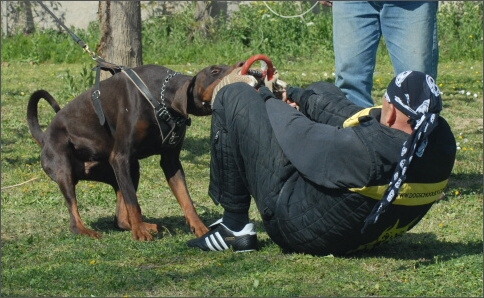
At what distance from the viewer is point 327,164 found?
3967 mm

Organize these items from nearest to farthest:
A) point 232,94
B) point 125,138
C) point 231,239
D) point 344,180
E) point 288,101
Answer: point 344,180
point 232,94
point 231,239
point 288,101
point 125,138

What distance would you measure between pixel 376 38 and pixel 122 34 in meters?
3.63

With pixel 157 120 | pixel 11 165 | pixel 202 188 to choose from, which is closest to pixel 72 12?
pixel 11 165

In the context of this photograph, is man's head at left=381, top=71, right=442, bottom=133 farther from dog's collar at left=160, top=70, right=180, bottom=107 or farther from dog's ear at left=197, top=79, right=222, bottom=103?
dog's collar at left=160, top=70, right=180, bottom=107

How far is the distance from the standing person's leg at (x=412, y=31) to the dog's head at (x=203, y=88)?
3.93 feet

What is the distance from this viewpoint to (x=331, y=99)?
15.4 feet

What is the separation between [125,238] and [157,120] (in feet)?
2.45

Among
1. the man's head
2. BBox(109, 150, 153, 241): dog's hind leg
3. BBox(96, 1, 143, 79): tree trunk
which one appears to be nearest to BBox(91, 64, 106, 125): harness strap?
BBox(109, 150, 153, 241): dog's hind leg

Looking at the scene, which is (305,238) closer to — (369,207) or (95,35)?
(369,207)

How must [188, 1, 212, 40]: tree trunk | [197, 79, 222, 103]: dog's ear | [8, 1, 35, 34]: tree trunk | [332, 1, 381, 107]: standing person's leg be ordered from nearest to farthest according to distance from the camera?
[197, 79, 222, 103]: dog's ear → [332, 1, 381, 107]: standing person's leg → [188, 1, 212, 40]: tree trunk → [8, 1, 35, 34]: tree trunk

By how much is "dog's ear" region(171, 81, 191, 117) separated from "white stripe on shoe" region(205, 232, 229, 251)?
0.87m

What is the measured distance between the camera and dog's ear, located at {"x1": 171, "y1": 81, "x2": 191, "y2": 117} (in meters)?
5.20

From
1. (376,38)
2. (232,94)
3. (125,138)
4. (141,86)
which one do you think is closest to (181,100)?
(141,86)

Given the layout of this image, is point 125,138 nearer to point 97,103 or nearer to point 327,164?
point 97,103
